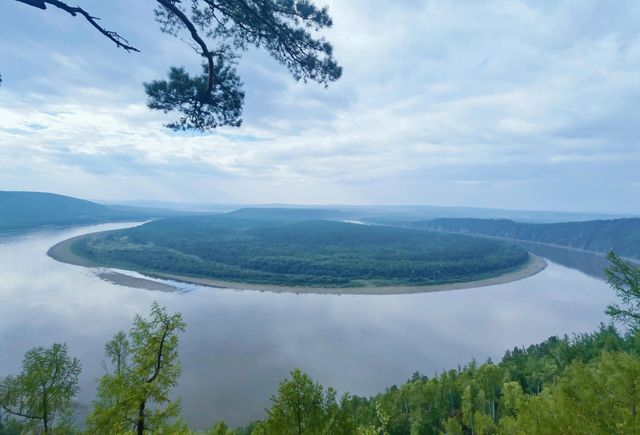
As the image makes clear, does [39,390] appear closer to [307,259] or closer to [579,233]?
[307,259]

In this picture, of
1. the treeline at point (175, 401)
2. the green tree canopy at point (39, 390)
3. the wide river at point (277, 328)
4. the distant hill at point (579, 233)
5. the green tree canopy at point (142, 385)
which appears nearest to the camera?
the green tree canopy at point (142, 385)

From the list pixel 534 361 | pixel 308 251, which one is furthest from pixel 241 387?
pixel 308 251

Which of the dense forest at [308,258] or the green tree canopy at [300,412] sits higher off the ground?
the green tree canopy at [300,412]

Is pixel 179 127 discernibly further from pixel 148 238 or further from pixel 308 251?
pixel 148 238

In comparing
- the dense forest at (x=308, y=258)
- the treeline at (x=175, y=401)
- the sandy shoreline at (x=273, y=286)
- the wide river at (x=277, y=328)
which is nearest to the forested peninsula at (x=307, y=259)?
the dense forest at (x=308, y=258)

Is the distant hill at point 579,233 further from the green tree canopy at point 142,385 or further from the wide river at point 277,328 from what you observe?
the green tree canopy at point 142,385
